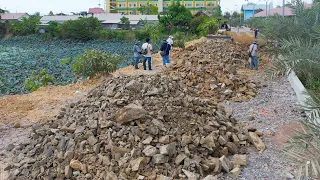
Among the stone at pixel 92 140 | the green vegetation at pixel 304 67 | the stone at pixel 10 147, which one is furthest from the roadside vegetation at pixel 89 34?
the stone at pixel 92 140

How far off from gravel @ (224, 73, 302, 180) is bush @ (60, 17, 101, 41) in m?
32.6

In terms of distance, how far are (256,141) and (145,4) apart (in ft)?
220

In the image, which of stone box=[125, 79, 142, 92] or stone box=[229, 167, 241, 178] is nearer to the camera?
stone box=[229, 167, 241, 178]

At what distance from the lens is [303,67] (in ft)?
18.3

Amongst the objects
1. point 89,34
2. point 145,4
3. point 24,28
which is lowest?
point 89,34

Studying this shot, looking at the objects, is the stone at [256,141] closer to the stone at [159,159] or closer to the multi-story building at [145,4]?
the stone at [159,159]

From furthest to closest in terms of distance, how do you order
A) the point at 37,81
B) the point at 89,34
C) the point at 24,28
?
the point at 24,28
the point at 89,34
the point at 37,81

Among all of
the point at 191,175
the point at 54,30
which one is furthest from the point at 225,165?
the point at 54,30

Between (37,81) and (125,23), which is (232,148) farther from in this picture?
(125,23)

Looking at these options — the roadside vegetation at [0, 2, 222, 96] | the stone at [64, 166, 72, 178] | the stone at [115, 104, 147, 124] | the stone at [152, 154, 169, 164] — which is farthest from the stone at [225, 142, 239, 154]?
the roadside vegetation at [0, 2, 222, 96]

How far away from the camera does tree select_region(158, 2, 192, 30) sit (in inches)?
1561

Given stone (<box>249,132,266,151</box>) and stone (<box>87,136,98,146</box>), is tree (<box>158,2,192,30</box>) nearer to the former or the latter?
stone (<box>249,132,266,151</box>)

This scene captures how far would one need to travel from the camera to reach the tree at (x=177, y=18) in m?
39.7

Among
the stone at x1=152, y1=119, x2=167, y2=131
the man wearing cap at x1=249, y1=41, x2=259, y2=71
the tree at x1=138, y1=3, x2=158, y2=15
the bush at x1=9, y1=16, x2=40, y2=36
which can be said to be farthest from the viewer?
the tree at x1=138, y1=3, x2=158, y2=15
